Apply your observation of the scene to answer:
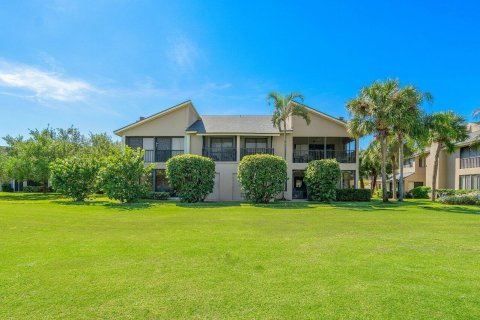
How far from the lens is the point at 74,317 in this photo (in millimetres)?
4102

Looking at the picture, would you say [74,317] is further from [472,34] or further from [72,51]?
[472,34]

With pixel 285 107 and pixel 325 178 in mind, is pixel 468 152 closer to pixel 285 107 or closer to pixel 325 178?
pixel 325 178

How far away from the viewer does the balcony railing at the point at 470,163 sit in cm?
2981

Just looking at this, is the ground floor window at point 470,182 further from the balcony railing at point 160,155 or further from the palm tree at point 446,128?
the balcony railing at point 160,155

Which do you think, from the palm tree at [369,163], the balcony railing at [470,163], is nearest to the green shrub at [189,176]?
the palm tree at [369,163]

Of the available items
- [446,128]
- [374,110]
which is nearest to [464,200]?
[446,128]

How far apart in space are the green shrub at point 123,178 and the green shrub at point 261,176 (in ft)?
25.7

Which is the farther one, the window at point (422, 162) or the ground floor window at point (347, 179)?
the window at point (422, 162)

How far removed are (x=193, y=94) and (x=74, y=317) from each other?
27.7 m

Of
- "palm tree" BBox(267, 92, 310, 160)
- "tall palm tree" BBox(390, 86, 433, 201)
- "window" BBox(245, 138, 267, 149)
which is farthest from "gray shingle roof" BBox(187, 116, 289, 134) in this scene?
"tall palm tree" BBox(390, 86, 433, 201)

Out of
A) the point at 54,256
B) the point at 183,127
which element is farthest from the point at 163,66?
the point at 54,256

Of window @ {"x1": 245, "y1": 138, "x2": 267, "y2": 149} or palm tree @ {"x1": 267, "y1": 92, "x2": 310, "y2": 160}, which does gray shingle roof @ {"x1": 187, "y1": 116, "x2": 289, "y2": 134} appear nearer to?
window @ {"x1": 245, "y1": 138, "x2": 267, "y2": 149}

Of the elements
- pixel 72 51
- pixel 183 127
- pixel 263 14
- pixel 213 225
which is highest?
pixel 263 14

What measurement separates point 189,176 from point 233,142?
25.4 feet
